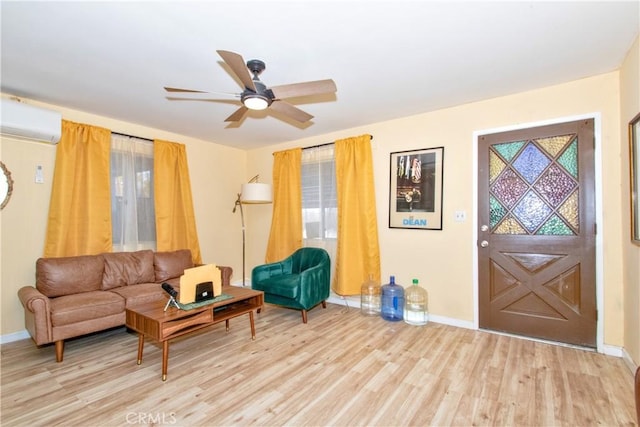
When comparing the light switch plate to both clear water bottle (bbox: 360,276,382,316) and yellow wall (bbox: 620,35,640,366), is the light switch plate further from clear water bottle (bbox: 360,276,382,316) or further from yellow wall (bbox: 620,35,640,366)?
yellow wall (bbox: 620,35,640,366)

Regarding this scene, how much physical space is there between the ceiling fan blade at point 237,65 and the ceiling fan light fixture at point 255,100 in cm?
7

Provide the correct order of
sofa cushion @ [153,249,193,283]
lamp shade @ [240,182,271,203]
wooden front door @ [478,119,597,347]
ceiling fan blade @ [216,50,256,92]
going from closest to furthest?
ceiling fan blade @ [216,50,256,92], wooden front door @ [478,119,597,347], sofa cushion @ [153,249,193,283], lamp shade @ [240,182,271,203]

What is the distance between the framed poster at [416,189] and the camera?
350cm

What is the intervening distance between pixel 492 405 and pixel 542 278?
157 cm

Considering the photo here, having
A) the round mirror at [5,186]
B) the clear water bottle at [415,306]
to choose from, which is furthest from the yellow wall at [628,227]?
the round mirror at [5,186]

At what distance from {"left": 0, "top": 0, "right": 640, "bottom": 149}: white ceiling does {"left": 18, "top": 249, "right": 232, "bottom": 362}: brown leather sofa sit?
5.82 feet

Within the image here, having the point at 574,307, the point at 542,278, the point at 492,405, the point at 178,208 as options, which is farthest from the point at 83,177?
the point at 574,307

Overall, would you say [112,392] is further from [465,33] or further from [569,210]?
[569,210]

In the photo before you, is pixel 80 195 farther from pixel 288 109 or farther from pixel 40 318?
pixel 288 109

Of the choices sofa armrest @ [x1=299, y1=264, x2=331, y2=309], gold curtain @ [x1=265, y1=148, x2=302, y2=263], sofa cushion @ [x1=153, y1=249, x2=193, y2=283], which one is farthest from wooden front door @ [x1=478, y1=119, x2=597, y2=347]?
sofa cushion @ [x1=153, y1=249, x2=193, y2=283]

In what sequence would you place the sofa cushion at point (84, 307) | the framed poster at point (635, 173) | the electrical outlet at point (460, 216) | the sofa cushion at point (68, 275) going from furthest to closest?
the electrical outlet at point (460, 216) < the sofa cushion at point (68, 275) < the sofa cushion at point (84, 307) < the framed poster at point (635, 173)

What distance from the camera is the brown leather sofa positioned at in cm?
251

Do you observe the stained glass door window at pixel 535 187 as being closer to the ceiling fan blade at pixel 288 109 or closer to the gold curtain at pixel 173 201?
the ceiling fan blade at pixel 288 109

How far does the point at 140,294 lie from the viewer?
3.05 meters
